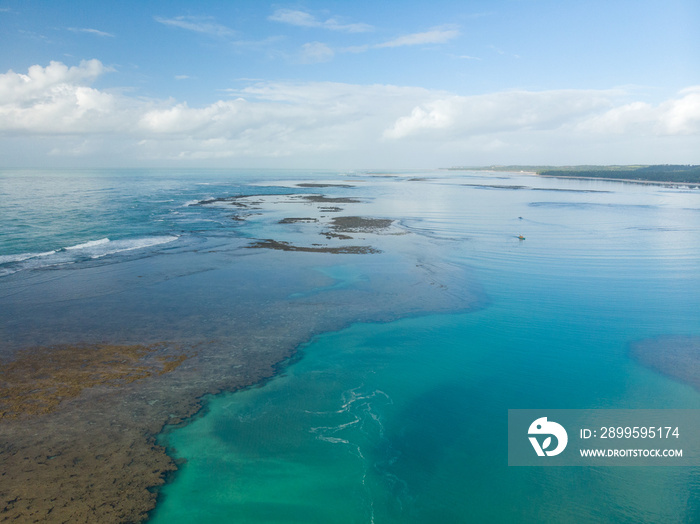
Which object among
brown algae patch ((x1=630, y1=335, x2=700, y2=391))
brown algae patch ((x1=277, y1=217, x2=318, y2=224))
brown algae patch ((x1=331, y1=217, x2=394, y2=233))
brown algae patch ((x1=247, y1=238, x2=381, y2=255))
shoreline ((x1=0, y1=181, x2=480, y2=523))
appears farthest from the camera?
brown algae patch ((x1=277, y1=217, x2=318, y2=224))

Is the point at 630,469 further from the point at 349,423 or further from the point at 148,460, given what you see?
the point at 148,460

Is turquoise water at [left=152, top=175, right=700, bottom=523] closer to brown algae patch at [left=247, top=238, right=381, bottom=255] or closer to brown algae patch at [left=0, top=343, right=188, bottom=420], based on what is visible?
brown algae patch at [left=0, top=343, right=188, bottom=420]

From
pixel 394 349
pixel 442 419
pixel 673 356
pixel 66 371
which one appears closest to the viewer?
pixel 442 419

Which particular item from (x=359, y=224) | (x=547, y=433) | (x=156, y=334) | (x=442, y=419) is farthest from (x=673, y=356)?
(x=359, y=224)

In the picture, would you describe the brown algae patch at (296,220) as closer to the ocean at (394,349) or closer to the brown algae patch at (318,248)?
the ocean at (394,349)

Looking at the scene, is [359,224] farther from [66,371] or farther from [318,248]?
[66,371]

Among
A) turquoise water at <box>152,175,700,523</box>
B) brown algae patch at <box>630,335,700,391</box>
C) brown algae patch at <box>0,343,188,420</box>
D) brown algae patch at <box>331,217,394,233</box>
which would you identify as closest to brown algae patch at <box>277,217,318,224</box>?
brown algae patch at <box>331,217,394,233</box>
